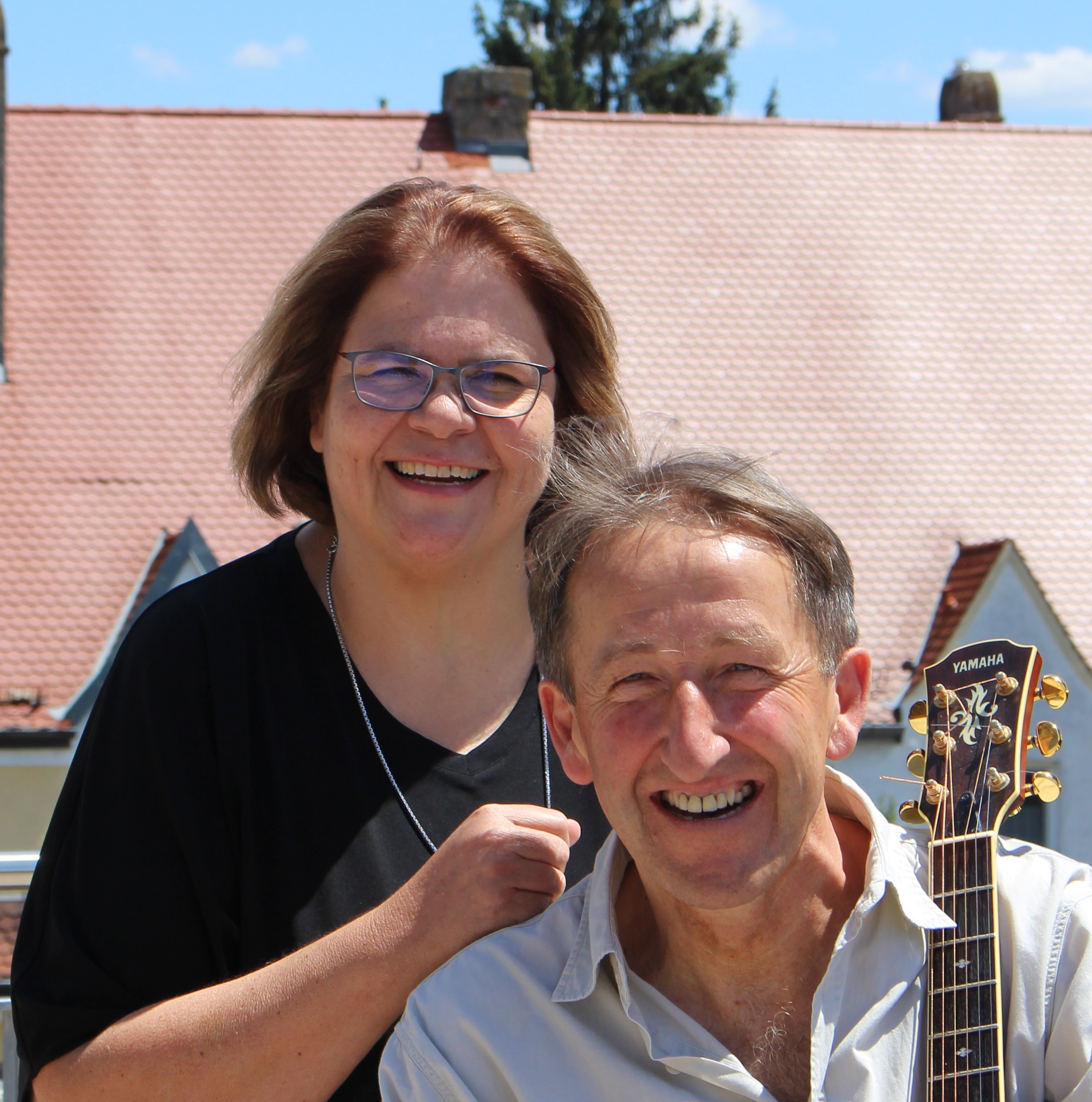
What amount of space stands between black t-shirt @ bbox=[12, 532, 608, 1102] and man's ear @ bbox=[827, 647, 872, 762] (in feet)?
1.91

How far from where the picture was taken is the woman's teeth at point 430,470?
2.41m

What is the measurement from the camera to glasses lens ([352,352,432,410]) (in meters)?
2.38

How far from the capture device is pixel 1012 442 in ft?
53.7

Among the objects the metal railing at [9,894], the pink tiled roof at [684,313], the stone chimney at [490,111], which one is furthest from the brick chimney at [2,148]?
the metal railing at [9,894]

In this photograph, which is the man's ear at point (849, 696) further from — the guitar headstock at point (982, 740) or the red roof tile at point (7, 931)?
the red roof tile at point (7, 931)

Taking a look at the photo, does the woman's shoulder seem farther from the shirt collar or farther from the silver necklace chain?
the shirt collar

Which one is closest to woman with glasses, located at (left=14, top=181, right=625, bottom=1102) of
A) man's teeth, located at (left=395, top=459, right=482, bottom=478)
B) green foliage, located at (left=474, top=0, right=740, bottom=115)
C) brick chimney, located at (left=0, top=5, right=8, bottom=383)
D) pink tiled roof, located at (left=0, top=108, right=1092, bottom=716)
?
man's teeth, located at (left=395, top=459, right=482, bottom=478)

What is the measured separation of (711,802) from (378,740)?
720 mm

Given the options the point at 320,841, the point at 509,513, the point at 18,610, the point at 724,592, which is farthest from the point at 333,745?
the point at 18,610

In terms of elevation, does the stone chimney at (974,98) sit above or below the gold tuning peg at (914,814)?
above

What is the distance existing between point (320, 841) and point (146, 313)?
15.5 m

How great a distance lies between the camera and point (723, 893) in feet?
6.36

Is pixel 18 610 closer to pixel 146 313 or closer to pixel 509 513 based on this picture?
pixel 146 313

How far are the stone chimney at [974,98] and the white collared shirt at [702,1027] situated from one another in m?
23.6
